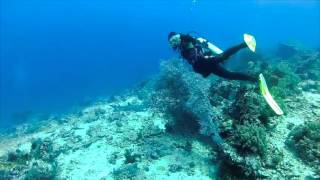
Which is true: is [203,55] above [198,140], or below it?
above

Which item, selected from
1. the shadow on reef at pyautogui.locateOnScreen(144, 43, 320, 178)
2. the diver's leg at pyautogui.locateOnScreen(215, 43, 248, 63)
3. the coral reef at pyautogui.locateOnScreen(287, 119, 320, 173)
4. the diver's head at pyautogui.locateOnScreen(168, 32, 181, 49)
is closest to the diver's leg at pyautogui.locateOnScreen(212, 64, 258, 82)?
the diver's leg at pyautogui.locateOnScreen(215, 43, 248, 63)

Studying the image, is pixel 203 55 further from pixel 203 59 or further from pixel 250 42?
pixel 250 42

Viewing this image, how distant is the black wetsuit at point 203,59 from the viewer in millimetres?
9219

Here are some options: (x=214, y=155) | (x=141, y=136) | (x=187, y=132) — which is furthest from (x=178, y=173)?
(x=141, y=136)

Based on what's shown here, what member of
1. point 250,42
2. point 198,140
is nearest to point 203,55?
point 250,42

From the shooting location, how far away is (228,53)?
9023mm

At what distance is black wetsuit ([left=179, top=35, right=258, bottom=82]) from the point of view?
9.22 metres

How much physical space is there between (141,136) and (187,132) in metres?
1.74

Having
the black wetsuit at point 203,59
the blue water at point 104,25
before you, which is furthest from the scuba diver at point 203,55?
the blue water at point 104,25

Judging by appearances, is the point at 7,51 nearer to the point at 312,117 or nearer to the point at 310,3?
the point at 310,3

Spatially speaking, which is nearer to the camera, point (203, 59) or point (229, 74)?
point (203, 59)

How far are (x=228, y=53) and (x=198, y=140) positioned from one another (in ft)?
10.4

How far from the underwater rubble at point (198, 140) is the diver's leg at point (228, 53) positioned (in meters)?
1.32

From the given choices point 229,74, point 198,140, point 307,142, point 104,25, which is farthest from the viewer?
point 104,25
